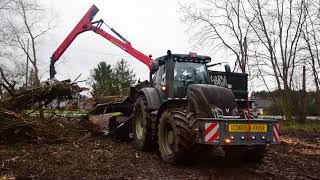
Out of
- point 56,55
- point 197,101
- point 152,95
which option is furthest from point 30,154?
point 56,55

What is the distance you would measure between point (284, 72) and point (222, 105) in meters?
21.0

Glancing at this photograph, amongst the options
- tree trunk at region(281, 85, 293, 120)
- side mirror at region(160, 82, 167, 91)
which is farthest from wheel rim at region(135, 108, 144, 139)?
tree trunk at region(281, 85, 293, 120)

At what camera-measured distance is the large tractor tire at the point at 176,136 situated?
316 inches

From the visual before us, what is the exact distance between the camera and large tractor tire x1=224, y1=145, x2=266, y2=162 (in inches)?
352

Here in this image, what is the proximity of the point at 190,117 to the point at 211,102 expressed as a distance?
57 cm

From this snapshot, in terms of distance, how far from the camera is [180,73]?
998 centimetres

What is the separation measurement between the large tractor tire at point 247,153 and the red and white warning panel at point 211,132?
1.28 m

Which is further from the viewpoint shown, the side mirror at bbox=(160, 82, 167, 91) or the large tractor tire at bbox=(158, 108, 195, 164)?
the side mirror at bbox=(160, 82, 167, 91)

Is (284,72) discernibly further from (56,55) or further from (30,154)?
(30,154)

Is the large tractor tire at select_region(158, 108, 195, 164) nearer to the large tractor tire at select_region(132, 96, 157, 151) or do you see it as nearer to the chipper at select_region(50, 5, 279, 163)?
the chipper at select_region(50, 5, 279, 163)

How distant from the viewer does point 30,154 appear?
9.34m

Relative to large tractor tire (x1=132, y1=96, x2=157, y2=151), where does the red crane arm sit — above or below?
above

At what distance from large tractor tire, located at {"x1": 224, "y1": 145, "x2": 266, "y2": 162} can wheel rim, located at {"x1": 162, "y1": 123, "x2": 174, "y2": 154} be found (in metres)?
1.29

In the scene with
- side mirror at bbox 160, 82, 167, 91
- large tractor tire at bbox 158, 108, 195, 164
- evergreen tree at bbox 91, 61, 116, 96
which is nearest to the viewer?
large tractor tire at bbox 158, 108, 195, 164
